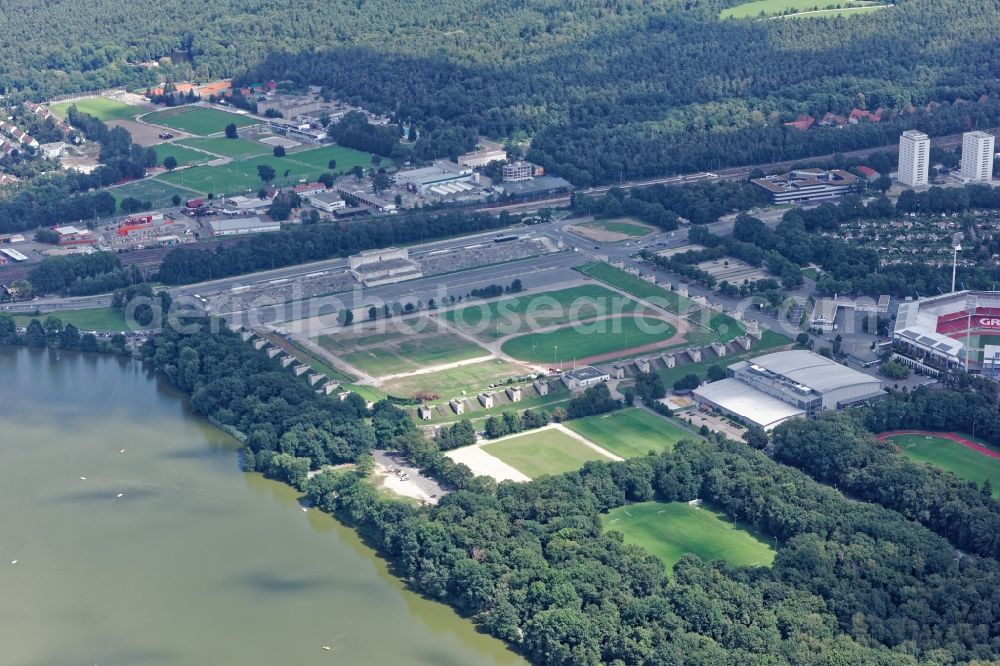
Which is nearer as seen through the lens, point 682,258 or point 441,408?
point 441,408

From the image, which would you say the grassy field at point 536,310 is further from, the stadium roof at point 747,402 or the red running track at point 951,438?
the red running track at point 951,438

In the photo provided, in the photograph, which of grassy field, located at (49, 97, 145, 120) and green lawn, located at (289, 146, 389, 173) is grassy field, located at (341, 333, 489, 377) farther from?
grassy field, located at (49, 97, 145, 120)

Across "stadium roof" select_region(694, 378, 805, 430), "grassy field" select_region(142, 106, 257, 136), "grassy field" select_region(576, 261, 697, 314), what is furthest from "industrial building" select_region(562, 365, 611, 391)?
"grassy field" select_region(142, 106, 257, 136)

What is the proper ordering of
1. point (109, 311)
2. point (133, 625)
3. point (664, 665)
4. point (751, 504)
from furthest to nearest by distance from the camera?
point (109, 311)
point (751, 504)
point (133, 625)
point (664, 665)

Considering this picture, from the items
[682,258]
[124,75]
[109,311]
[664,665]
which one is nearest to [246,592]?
[664,665]

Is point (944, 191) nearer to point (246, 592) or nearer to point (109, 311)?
point (109, 311)

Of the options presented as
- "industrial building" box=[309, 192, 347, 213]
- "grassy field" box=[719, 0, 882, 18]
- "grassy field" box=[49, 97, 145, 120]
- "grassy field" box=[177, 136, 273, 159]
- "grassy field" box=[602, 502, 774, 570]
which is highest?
"grassy field" box=[719, 0, 882, 18]

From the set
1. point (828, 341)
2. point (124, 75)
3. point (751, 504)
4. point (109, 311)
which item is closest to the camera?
point (751, 504)

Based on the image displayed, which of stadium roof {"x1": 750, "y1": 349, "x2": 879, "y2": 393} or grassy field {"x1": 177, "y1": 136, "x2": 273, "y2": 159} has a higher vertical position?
grassy field {"x1": 177, "y1": 136, "x2": 273, "y2": 159}

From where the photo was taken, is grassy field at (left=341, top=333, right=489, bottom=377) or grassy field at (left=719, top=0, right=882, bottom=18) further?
grassy field at (left=719, top=0, right=882, bottom=18)
